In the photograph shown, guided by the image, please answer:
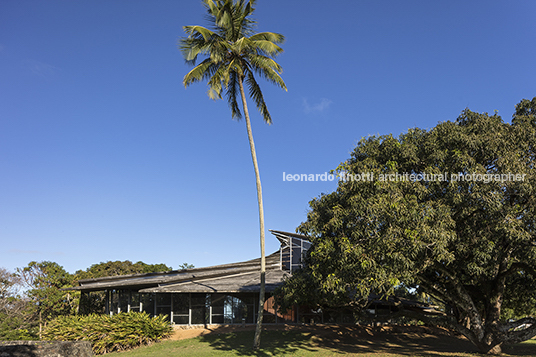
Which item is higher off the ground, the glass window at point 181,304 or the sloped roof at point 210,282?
the sloped roof at point 210,282

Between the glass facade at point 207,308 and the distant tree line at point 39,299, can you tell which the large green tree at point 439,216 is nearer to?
the glass facade at point 207,308

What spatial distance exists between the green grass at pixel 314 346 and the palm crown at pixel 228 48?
41.0ft

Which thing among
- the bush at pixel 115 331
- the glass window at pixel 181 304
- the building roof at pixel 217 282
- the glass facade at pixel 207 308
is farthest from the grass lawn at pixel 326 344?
the glass window at pixel 181 304

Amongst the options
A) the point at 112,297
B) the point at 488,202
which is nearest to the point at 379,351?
the point at 488,202

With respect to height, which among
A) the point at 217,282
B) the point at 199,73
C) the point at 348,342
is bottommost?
the point at 348,342

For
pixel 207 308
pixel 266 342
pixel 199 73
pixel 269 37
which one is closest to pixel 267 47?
pixel 269 37

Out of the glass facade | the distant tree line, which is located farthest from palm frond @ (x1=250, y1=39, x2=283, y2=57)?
the distant tree line

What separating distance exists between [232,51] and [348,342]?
55.3 feet

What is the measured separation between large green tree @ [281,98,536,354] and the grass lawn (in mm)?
2947

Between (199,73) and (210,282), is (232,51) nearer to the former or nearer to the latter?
(199,73)

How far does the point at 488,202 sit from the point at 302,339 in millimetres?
13062

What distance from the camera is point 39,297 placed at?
31891 mm

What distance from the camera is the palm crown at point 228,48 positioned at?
18516mm

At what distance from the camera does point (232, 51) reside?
19031 mm
